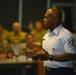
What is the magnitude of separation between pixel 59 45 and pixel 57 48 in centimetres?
4

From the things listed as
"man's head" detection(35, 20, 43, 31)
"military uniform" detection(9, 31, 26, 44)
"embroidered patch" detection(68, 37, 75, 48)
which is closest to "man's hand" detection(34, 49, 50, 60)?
"embroidered patch" detection(68, 37, 75, 48)

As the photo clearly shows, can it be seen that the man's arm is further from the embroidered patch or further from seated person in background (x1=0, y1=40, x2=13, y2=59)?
seated person in background (x1=0, y1=40, x2=13, y2=59)

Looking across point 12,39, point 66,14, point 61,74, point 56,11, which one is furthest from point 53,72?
point 66,14

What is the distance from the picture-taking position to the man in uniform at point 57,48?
122 inches

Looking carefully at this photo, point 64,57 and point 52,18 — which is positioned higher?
point 52,18

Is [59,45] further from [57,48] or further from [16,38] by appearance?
[16,38]

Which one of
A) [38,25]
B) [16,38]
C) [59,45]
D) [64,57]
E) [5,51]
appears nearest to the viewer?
[64,57]

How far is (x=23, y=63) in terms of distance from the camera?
509 centimetres

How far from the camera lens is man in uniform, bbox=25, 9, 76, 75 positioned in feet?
10.2

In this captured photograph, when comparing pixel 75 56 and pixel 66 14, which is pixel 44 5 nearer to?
pixel 66 14

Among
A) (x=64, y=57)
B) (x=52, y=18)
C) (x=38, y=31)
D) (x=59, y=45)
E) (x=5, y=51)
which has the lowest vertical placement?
(x=5, y=51)

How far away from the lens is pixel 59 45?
10.5ft

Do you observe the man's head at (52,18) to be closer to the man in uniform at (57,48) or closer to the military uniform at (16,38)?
the man in uniform at (57,48)

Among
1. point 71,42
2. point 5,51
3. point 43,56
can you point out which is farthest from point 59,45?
point 5,51
